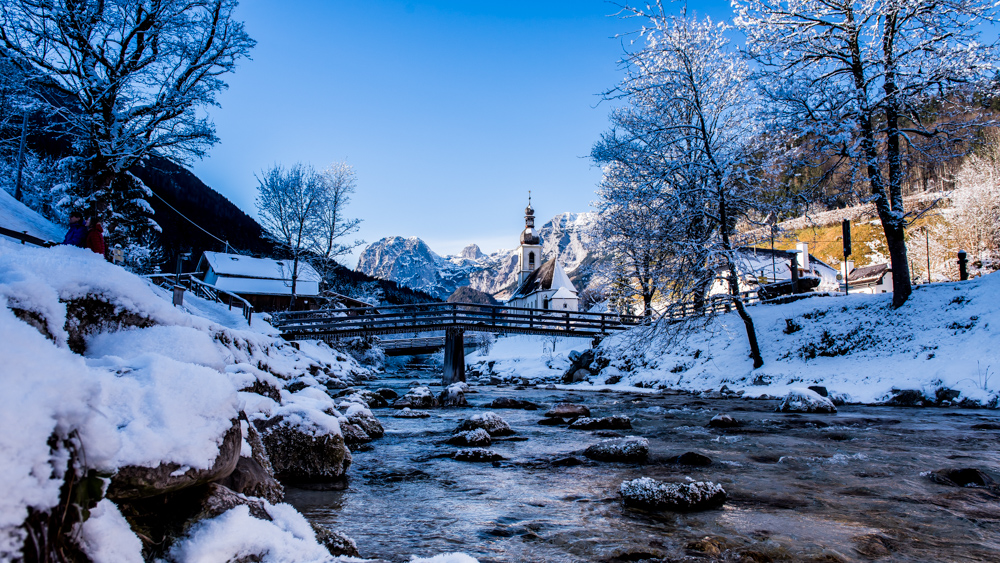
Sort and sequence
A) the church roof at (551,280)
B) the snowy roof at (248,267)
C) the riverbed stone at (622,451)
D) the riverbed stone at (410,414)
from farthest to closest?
1. the church roof at (551,280)
2. the snowy roof at (248,267)
3. the riverbed stone at (410,414)
4. the riverbed stone at (622,451)

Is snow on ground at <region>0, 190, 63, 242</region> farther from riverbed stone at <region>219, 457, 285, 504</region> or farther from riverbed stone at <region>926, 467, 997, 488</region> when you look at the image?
riverbed stone at <region>926, 467, 997, 488</region>

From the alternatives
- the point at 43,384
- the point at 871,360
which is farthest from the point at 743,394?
the point at 43,384

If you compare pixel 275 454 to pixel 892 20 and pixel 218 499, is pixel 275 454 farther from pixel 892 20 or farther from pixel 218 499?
pixel 892 20

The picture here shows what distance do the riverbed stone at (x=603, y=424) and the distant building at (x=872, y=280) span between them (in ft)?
130

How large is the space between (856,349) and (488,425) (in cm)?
1044

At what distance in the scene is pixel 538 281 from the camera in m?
67.2

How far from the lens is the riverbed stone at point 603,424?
9109 mm

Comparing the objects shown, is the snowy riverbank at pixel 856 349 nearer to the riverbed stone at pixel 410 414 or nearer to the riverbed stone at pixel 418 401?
the riverbed stone at pixel 418 401

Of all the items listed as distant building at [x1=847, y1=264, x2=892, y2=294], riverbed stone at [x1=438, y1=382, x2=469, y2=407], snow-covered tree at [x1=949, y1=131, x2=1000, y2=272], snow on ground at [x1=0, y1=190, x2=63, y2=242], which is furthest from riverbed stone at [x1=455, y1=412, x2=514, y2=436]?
snow-covered tree at [x1=949, y1=131, x2=1000, y2=272]

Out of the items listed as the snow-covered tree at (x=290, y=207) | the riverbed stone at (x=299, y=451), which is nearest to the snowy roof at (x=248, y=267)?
the snow-covered tree at (x=290, y=207)

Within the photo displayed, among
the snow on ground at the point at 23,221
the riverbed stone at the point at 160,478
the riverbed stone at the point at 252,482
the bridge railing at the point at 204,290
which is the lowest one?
the riverbed stone at the point at 252,482

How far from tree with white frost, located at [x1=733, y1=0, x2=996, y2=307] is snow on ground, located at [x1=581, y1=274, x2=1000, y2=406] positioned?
39.8 inches

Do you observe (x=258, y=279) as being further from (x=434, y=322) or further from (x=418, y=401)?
(x=418, y=401)

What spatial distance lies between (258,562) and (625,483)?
3383 millimetres
